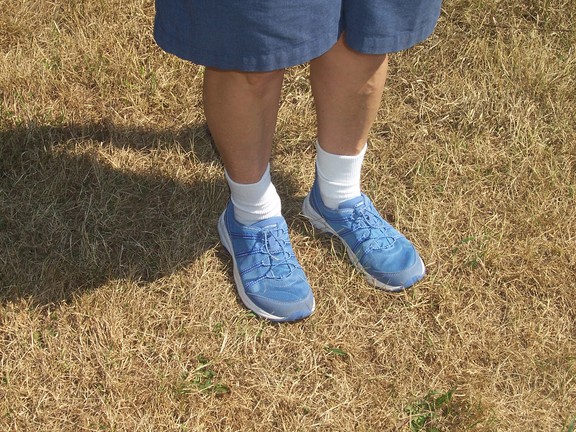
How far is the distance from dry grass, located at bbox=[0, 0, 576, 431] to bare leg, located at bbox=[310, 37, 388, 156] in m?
0.32

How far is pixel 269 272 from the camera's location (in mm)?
1833

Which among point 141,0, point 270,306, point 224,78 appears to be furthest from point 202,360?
point 141,0

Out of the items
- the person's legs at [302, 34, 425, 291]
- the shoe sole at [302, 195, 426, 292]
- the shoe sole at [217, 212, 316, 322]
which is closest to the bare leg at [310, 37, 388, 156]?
the person's legs at [302, 34, 425, 291]

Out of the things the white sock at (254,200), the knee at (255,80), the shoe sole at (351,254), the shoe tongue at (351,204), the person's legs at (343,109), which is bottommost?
the shoe sole at (351,254)

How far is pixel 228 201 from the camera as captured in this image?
209cm

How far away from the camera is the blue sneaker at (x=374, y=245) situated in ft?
6.20

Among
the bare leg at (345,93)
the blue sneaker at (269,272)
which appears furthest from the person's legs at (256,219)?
the bare leg at (345,93)

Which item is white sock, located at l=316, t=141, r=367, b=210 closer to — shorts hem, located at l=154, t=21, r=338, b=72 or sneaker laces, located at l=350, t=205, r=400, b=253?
sneaker laces, located at l=350, t=205, r=400, b=253

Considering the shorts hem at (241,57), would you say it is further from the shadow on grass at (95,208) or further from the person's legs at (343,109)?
the shadow on grass at (95,208)

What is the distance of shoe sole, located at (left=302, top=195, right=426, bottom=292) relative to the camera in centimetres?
191

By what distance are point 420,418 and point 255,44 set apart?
2.88 feet

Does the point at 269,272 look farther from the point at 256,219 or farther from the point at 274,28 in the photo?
the point at 274,28

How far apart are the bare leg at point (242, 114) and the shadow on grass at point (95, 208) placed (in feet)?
1.18

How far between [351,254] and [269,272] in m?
0.24
